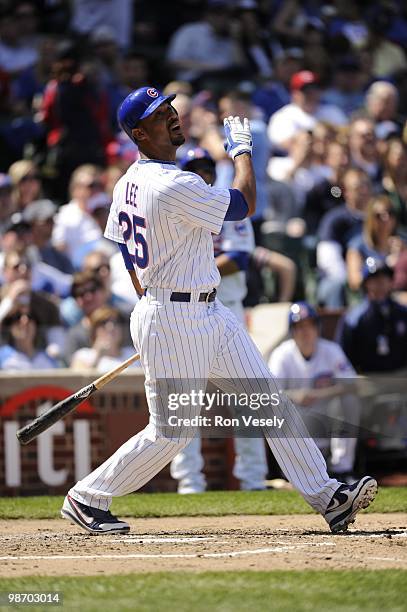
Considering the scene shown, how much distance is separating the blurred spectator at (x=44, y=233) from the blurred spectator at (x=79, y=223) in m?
0.15

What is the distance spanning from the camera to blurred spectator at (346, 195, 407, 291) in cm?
1195

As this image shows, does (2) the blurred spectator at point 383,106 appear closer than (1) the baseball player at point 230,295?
No

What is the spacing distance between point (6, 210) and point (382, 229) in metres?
3.39

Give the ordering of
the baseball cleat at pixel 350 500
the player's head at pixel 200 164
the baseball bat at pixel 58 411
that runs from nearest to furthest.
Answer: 1. the baseball cleat at pixel 350 500
2. the baseball bat at pixel 58 411
3. the player's head at pixel 200 164

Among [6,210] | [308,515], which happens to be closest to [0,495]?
[308,515]

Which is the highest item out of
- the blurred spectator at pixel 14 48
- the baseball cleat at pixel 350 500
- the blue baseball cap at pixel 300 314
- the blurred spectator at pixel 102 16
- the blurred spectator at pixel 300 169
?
the blurred spectator at pixel 102 16

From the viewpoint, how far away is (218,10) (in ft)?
50.7

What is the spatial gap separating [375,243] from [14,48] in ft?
16.6

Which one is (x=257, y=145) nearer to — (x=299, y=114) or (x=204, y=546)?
(x=299, y=114)

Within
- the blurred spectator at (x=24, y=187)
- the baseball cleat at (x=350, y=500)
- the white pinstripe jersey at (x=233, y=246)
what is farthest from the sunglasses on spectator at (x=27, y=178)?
the baseball cleat at (x=350, y=500)

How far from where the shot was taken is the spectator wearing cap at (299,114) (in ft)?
45.4

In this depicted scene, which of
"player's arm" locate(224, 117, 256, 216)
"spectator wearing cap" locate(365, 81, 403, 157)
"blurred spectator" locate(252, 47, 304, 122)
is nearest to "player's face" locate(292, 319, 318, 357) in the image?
"player's arm" locate(224, 117, 256, 216)

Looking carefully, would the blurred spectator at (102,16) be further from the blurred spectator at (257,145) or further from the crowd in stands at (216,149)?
the blurred spectator at (257,145)

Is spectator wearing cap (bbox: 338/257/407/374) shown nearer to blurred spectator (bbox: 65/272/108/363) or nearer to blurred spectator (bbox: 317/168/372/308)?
blurred spectator (bbox: 317/168/372/308)
